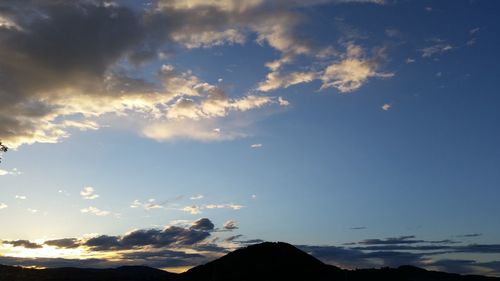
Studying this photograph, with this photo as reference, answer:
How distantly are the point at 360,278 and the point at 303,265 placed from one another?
1593cm

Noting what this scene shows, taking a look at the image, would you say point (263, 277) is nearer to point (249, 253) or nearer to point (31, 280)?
point (249, 253)

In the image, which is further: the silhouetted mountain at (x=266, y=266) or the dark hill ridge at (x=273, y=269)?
the dark hill ridge at (x=273, y=269)

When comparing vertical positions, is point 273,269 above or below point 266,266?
below

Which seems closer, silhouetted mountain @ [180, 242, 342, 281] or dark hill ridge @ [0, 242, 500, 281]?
silhouetted mountain @ [180, 242, 342, 281]

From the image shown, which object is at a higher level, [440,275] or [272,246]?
[272,246]

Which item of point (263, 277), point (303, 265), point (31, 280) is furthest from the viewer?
point (31, 280)

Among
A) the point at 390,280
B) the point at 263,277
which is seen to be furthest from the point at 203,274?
the point at 390,280

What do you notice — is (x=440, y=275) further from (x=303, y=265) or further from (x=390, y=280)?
(x=303, y=265)

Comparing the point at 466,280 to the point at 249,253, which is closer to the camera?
the point at 249,253

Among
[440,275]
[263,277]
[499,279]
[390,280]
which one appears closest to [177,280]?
[263,277]

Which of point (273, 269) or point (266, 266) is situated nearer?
point (273, 269)

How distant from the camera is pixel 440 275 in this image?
14450 centimetres

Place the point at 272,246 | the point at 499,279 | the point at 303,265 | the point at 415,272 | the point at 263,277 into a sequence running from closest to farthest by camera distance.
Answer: the point at 263,277 < the point at 303,265 < the point at 272,246 < the point at 415,272 < the point at 499,279

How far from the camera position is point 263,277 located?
10150cm
